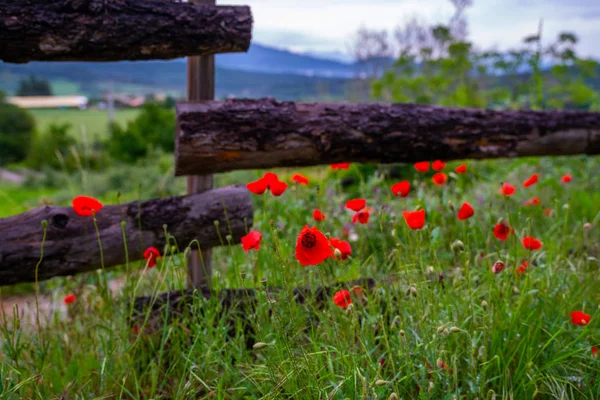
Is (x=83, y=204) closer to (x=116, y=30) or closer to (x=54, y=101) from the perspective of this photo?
(x=116, y=30)

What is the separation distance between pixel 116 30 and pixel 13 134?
1407 centimetres

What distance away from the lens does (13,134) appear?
1420 centimetres

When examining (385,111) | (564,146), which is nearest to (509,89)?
(564,146)

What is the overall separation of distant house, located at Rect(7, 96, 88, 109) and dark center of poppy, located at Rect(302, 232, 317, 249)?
17298 millimetres

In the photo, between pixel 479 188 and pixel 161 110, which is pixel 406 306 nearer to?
pixel 479 188

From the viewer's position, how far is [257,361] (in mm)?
1823

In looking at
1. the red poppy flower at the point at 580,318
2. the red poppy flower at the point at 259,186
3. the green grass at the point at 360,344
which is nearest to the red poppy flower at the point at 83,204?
the green grass at the point at 360,344

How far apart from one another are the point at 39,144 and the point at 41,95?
7.36 metres

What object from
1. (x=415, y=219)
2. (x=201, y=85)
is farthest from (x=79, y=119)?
(x=415, y=219)

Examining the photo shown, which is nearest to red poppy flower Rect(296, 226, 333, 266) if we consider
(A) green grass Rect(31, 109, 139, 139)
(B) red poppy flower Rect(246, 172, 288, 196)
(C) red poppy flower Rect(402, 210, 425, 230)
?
(C) red poppy flower Rect(402, 210, 425, 230)

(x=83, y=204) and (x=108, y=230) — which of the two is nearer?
(x=83, y=204)

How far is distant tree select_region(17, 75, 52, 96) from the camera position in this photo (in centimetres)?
1874

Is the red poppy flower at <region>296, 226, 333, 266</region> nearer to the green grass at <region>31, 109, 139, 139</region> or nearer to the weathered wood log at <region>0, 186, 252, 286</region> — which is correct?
the weathered wood log at <region>0, 186, 252, 286</region>

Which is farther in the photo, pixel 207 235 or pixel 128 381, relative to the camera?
pixel 207 235
